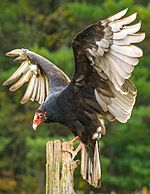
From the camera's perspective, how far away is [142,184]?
54.0 ft

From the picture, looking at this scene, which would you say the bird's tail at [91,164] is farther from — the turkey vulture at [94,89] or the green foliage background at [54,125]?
the green foliage background at [54,125]

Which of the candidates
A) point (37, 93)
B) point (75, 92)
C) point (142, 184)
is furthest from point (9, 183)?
point (75, 92)

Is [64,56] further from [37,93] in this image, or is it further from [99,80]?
[99,80]

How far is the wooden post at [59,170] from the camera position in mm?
5386

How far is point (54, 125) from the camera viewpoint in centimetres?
1688

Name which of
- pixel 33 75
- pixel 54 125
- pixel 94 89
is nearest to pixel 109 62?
pixel 94 89

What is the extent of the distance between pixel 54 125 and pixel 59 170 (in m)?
11.4

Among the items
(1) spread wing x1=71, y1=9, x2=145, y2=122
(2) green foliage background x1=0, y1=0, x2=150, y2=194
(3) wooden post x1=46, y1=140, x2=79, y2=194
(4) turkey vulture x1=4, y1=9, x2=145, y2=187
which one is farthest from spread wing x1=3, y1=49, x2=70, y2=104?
(2) green foliage background x1=0, y1=0, x2=150, y2=194

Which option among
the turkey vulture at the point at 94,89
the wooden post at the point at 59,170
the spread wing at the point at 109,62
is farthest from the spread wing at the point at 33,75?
the wooden post at the point at 59,170

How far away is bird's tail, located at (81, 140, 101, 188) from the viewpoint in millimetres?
6684

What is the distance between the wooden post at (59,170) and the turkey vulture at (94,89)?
83 cm

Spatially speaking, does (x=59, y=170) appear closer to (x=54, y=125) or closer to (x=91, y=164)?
(x=91, y=164)

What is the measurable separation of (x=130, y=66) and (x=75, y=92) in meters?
0.88

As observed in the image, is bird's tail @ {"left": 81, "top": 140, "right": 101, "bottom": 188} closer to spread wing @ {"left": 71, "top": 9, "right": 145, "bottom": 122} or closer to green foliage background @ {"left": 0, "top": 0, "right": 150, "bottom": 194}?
spread wing @ {"left": 71, "top": 9, "right": 145, "bottom": 122}
